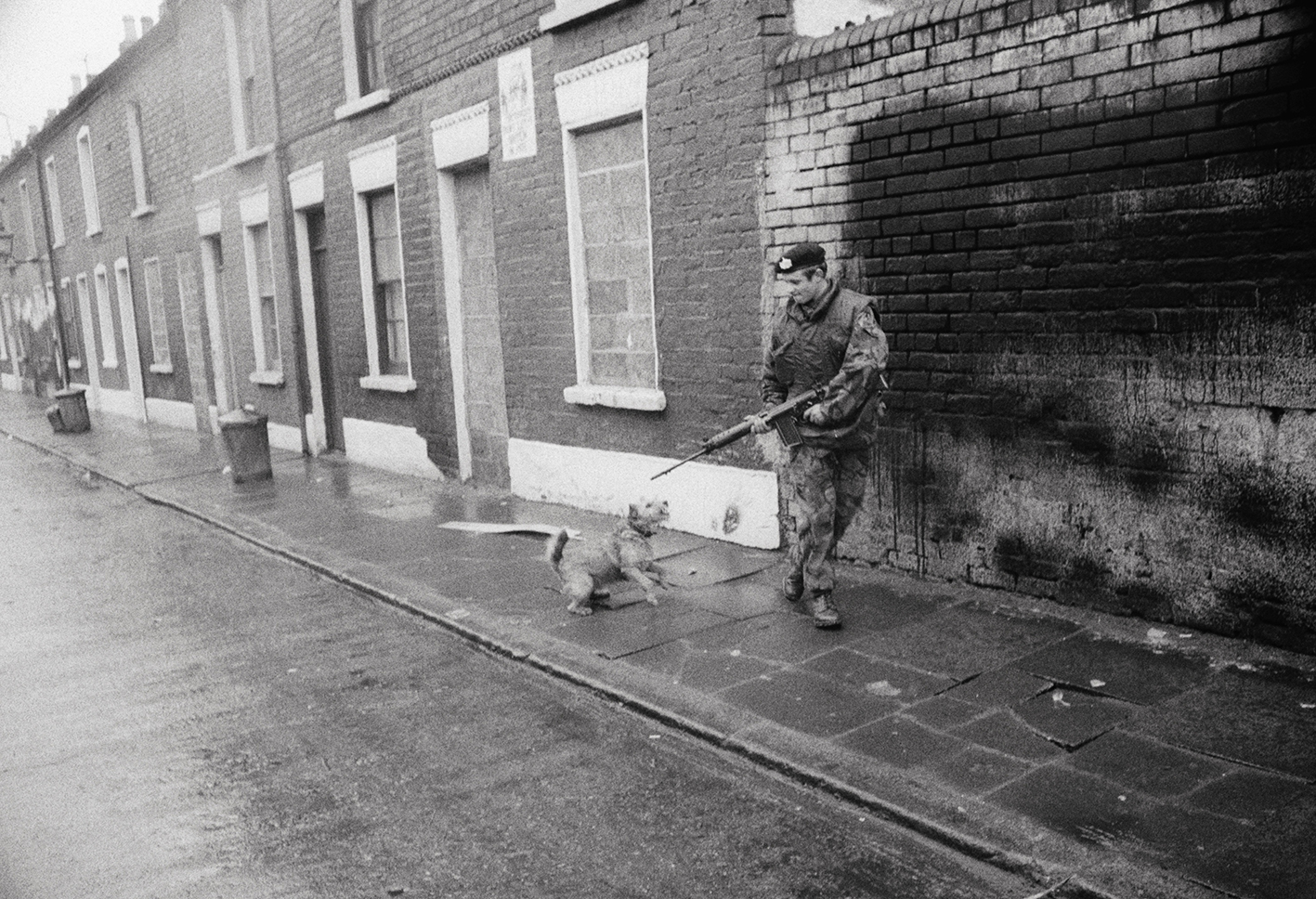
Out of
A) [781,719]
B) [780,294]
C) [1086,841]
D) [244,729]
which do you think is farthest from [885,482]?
[244,729]

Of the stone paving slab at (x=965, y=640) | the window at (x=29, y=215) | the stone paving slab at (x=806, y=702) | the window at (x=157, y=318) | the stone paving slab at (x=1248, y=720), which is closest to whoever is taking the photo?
the stone paving slab at (x=1248, y=720)

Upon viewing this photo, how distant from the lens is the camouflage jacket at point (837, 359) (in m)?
6.30

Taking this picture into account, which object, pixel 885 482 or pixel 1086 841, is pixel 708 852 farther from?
pixel 885 482

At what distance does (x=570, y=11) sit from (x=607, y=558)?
208 inches

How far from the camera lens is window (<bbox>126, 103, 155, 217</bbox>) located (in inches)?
890

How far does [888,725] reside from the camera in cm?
500

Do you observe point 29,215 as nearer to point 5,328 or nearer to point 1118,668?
point 5,328

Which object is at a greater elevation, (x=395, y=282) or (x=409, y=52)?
(x=409, y=52)

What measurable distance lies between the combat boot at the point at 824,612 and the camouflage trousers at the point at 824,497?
4cm

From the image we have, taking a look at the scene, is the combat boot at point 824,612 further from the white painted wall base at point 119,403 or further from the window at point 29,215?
the window at point 29,215

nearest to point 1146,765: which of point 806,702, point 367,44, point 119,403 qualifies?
point 806,702

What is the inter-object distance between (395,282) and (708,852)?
36.1 ft

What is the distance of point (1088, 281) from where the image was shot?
6168 mm

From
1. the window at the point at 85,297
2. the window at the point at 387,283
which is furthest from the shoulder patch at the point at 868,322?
the window at the point at 85,297
